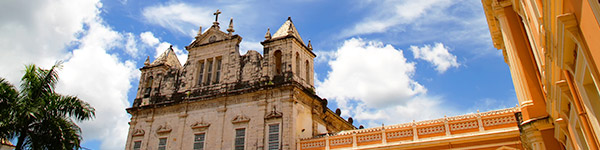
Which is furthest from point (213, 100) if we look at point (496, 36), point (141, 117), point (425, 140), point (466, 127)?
point (496, 36)

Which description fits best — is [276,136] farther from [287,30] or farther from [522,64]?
[522,64]

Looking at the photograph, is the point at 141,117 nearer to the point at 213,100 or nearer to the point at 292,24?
the point at 213,100

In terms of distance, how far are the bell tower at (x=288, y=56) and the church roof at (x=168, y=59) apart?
7.43 metres

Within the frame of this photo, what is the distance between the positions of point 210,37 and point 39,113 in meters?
11.5

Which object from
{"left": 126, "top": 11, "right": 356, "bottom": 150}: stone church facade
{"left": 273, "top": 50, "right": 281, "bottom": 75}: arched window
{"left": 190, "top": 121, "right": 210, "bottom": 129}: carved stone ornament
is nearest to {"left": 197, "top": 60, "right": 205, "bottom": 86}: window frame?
{"left": 126, "top": 11, "right": 356, "bottom": 150}: stone church facade

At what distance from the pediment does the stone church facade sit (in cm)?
7

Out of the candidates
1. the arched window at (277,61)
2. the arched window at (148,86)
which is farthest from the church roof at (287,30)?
the arched window at (148,86)

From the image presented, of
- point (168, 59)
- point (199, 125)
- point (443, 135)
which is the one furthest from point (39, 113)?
point (443, 135)

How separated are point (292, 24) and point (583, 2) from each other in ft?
66.1

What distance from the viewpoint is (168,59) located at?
26.3 m

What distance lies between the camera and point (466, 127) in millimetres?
16047

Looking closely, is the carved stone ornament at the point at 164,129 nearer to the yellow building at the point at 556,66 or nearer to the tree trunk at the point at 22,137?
the tree trunk at the point at 22,137

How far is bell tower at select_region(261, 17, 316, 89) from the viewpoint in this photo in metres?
21.3

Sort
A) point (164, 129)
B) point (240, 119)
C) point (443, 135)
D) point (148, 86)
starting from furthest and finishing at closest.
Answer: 1. point (148, 86)
2. point (164, 129)
3. point (240, 119)
4. point (443, 135)
